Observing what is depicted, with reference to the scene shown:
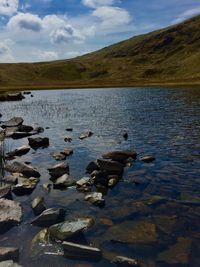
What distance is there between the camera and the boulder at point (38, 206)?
69.3ft

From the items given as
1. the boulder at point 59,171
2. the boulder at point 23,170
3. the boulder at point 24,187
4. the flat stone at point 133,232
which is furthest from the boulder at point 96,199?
the boulder at point 23,170

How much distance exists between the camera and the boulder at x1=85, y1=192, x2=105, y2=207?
22.0 meters

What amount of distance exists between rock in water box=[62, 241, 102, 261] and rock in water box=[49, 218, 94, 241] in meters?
1.02

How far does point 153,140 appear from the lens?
41031 mm

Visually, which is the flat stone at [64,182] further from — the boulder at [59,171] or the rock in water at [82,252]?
the rock in water at [82,252]

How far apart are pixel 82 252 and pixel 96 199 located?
6359 mm

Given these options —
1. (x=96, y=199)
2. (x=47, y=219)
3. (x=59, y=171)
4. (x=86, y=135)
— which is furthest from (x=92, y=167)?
(x=86, y=135)

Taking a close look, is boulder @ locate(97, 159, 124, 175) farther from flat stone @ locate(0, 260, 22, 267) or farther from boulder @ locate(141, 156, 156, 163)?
flat stone @ locate(0, 260, 22, 267)

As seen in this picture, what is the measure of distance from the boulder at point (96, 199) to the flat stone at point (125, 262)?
6.68 m

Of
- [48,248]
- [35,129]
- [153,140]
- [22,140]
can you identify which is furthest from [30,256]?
[35,129]

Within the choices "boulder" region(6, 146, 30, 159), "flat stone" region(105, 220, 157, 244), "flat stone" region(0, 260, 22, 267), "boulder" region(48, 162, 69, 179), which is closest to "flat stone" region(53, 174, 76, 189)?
"boulder" region(48, 162, 69, 179)

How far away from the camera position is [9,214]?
1988 cm

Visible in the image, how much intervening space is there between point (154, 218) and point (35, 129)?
36.0 metres

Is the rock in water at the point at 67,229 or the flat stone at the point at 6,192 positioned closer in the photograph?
the rock in water at the point at 67,229
